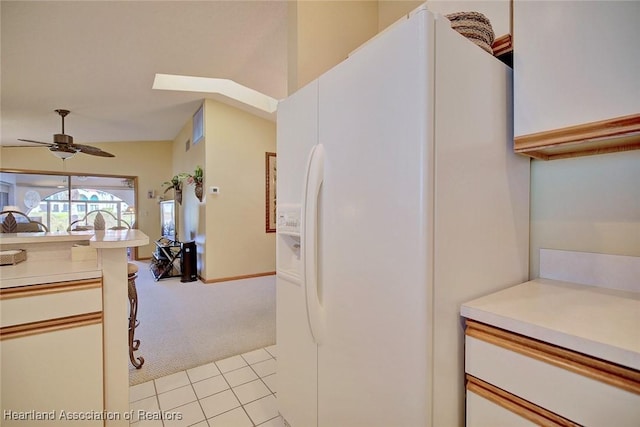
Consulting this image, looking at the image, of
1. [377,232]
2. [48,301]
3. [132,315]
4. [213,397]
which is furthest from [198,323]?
[377,232]

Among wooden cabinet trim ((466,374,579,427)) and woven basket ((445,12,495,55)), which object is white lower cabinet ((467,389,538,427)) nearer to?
wooden cabinet trim ((466,374,579,427))

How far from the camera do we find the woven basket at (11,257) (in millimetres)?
1506

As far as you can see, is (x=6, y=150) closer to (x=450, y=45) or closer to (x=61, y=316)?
(x=61, y=316)

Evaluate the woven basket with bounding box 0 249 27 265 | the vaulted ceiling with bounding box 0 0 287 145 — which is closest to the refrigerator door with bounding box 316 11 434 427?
the woven basket with bounding box 0 249 27 265

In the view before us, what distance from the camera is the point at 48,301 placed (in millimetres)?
1296

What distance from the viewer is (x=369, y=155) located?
983 mm

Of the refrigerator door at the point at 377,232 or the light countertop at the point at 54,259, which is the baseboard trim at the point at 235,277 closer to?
the light countertop at the point at 54,259

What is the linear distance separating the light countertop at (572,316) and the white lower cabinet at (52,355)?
1.69 m

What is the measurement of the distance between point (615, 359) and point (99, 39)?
12.4 ft

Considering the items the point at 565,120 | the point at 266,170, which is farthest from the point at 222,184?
the point at 565,120

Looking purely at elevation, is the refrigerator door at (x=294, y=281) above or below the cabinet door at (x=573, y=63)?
below

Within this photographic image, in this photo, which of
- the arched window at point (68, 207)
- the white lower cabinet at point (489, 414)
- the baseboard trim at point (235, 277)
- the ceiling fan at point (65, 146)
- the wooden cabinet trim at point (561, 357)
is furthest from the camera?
the arched window at point (68, 207)

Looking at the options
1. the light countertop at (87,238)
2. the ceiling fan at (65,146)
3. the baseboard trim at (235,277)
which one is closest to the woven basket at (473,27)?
the light countertop at (87,238)

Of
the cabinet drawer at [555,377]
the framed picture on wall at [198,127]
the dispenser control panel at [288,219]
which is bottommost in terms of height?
the cabinet drawer at [555,377]
